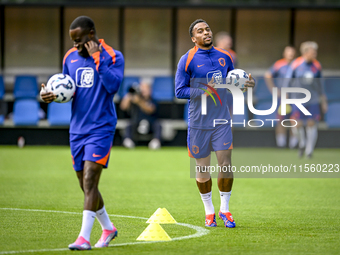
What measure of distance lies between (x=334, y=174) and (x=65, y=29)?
11.3 metres

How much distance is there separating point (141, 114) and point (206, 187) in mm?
10883

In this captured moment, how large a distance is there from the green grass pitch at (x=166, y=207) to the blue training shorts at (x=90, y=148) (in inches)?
32.0

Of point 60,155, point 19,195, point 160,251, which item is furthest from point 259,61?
point 160,251

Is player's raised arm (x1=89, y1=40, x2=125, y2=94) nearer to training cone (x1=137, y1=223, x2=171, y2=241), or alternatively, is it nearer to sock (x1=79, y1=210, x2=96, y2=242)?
sock (x1=79, y1=210, x2=96, y2=242)

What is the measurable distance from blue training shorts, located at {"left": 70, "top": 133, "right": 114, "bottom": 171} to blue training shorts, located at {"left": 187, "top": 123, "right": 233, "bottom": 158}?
1485 mm

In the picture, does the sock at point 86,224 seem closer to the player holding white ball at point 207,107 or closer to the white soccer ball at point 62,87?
the white soccer ball at point 62,87

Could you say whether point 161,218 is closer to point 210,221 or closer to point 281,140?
point 210,221

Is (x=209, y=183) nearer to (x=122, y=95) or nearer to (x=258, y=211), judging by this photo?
(x=258, y=211)

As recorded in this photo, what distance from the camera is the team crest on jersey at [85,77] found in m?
5.48

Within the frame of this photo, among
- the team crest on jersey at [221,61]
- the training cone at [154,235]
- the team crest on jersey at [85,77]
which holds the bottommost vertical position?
the training cone at [154,235]

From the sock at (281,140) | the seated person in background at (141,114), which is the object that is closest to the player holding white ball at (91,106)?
the seated person in background at (141,114)

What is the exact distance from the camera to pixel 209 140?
22.2 feet

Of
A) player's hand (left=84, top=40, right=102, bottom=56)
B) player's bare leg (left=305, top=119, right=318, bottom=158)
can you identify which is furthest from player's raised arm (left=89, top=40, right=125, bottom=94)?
player's bare leg (left=305, top=119, right=318, bottom=158)

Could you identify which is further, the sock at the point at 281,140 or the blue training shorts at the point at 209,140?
the sock at the point at 281,140
